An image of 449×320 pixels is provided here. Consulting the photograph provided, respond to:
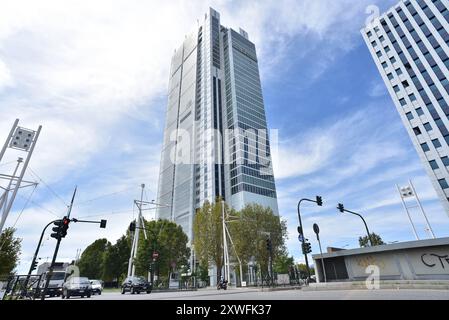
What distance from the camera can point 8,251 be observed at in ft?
98.1

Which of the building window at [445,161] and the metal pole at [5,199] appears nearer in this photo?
the metal pole at [5,199]

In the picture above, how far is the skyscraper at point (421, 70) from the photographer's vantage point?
136 feet

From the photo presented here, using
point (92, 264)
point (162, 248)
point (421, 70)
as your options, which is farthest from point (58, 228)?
point (421, 70)

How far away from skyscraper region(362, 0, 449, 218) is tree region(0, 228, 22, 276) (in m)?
61.9

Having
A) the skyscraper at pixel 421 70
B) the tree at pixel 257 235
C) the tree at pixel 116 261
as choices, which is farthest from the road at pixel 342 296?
the tree at pixel 116 261

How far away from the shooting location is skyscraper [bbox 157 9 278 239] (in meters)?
82.4

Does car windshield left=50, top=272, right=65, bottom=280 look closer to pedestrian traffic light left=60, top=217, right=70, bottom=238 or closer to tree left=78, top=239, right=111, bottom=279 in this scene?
pedestrian traffic light left=60, top=217, right=70, bottom=238

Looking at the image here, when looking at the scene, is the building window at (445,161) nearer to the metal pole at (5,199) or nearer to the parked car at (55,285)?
the parked car at (55,285)

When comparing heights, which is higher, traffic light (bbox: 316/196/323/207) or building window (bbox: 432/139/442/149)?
building window (bbox: 432/139/442/149)

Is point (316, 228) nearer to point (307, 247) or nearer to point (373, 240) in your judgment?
point (307, 247)

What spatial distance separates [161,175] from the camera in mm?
114688

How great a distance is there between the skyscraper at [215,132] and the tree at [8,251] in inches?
2039

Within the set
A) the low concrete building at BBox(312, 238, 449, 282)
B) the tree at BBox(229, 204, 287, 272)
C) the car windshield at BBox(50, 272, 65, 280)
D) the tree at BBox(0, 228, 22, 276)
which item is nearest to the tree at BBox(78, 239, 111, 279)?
the tree at BBox(0, 228, 22, 276)
